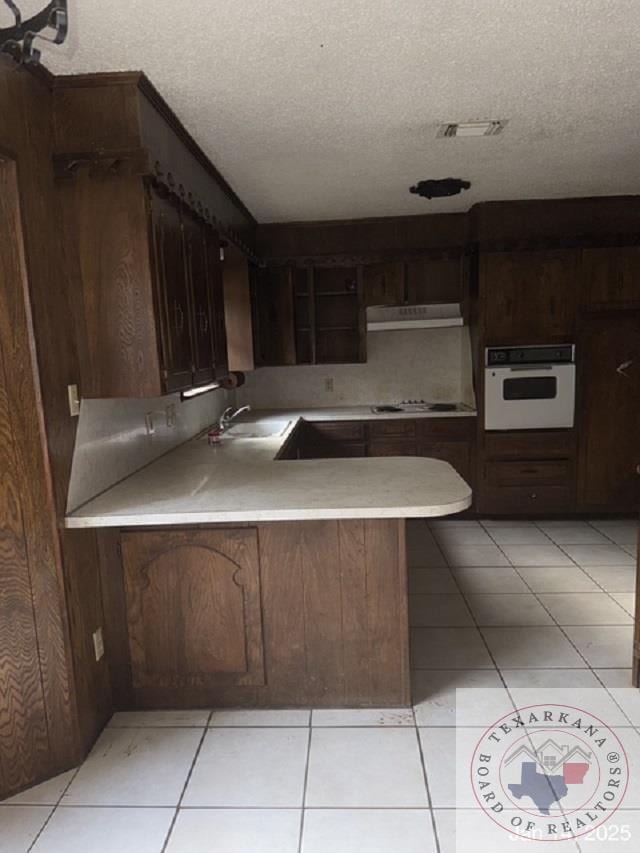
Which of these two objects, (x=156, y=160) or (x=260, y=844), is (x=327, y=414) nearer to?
(x=156, y=160)

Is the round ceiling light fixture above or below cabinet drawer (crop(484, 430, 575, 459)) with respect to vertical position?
above

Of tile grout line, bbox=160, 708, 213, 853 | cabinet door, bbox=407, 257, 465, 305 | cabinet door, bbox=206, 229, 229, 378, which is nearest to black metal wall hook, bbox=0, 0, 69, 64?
cabinet door, bbox=206, 229, 229, 378

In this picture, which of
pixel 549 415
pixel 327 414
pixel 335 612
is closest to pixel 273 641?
pixel 335 612

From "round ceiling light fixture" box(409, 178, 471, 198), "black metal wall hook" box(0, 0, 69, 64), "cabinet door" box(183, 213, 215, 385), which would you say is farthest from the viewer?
"round ceiling light fixture" box(409, 178, 471, 198)

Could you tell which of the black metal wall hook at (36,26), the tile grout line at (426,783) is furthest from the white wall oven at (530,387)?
the black metal wall hook at (36,26)

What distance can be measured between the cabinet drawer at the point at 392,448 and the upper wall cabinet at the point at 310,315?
0.77 meters

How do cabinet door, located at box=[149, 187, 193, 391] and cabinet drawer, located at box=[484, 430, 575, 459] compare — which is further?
cabinet drawer, located at box=[484, 430, 575, 459]

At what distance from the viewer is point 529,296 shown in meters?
4.30

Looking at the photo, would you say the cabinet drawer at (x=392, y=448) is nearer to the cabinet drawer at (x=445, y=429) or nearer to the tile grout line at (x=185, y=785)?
the cabinet drawer at (x=445, y=429)

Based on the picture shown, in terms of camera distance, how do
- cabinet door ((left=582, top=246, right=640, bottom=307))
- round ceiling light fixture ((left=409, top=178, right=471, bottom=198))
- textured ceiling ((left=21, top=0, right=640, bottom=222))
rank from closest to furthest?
textured ceiling ((left=21, top=0, right=640, bottom=222)) < round ceiling light fixture ((left=409, top=178, right=471, bottom=198)) < cabinet door ((left=582, top=246, right=640, bottom=307))

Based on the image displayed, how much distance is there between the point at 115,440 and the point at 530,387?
10.1ft

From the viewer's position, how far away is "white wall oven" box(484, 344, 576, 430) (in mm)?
4309

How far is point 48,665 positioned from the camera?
6.51ft

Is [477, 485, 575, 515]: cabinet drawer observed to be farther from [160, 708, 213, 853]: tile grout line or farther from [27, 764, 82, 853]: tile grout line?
[27, 764, 82, 853]: tile grout line
